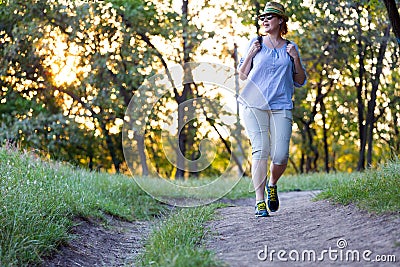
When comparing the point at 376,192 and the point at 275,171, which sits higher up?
the point at 275,171

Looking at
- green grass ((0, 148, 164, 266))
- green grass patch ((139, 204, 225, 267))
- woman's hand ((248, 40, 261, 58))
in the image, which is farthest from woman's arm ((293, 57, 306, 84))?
green grass ((0, 148, 164, 266))

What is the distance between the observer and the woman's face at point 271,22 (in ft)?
20.9

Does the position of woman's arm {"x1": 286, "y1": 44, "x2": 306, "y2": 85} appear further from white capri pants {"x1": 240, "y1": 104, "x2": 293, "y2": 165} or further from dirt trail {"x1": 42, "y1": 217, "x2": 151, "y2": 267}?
dirt trail {"x1": 42, "y1": 217, "x2": 151, "y2": 267}

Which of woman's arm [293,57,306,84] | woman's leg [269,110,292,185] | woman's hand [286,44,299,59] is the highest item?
woman's hand [286,44,299,59]

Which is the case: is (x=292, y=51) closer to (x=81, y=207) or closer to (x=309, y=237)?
(x=309, y=237)

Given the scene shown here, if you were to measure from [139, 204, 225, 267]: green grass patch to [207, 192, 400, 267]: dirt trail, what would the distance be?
13 centimetres

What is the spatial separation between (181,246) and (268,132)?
195 centimetres

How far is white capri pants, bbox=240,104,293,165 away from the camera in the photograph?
6.12 m

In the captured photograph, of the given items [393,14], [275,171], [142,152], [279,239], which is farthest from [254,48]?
[142,152]

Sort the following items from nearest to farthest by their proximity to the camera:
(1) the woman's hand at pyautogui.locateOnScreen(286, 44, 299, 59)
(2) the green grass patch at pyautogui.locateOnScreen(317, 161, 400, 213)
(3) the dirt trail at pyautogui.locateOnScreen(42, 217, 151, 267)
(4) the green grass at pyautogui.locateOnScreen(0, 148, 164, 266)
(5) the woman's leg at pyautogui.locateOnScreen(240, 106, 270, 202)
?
(4) the green grass at pyautogui.locateOnScreen(0, 148, 164, 266) < (2) the green grass patch at pyautogui.locateOnScreen(317, 161, 400, 213) < (3) the dirt trail at pyautogui.locateOnScreen(42, 217, 151, 267) < (5) the woman's leg at pyautogui.locateOnScreen(240, 106, 270, 202) < (1) the woman's hand at pyautogui.locateOnScreen(286, 44, 299, 59)

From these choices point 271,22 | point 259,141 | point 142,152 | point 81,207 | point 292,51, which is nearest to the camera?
point 259,141

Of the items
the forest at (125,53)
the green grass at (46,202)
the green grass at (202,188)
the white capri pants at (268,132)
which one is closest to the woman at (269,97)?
the white capri pants at (268,132)

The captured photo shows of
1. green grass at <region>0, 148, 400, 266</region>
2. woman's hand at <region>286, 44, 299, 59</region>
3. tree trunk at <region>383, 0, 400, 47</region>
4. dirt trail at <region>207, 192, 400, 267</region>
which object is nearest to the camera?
dirt trail at <region>207, 192, 400, 267</region>

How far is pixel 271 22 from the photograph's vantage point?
6.36 meters
